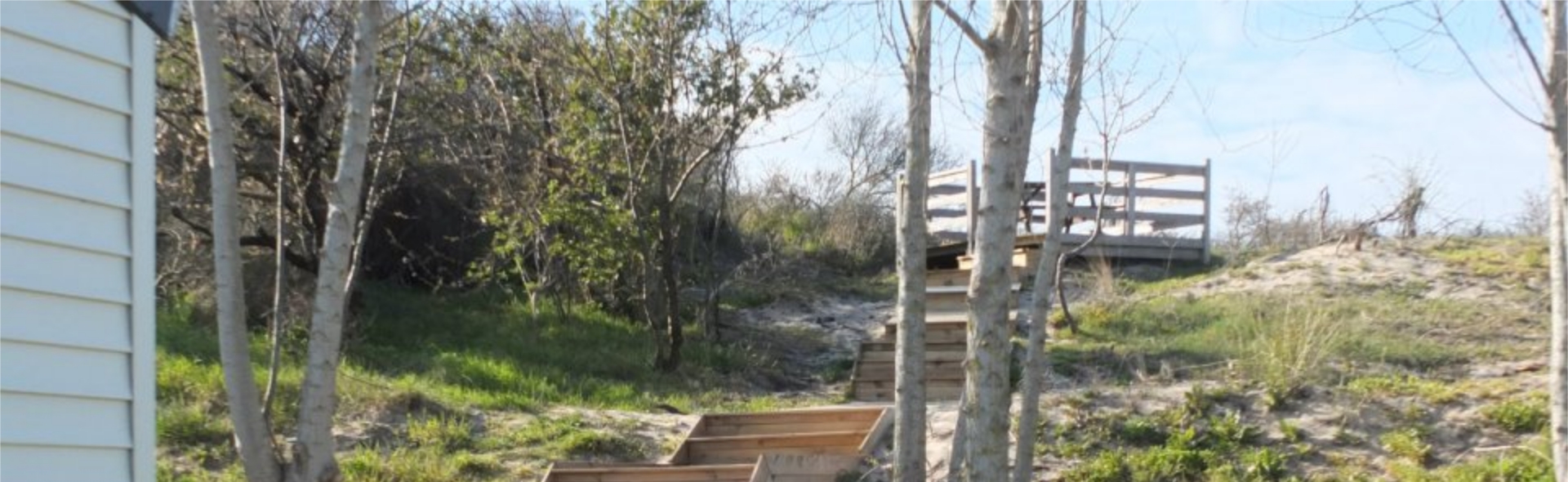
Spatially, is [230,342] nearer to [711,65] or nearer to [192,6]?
[192,6]

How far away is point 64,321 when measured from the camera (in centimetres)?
379

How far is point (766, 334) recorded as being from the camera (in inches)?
672

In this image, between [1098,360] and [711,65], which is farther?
[711,65]

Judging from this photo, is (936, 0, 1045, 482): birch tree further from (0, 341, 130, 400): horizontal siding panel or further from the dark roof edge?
(0, 341, 130, 400): horizontal siding panel

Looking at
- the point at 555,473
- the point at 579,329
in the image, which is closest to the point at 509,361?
the point at 579,329

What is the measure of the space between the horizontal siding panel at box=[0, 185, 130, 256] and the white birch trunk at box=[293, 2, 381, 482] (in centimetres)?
343

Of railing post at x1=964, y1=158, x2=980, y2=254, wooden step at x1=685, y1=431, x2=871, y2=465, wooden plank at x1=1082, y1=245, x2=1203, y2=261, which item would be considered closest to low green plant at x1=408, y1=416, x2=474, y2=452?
wooden step at x1=685, y1=431, x2=871, y2=465

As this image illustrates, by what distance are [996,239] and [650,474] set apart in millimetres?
4285

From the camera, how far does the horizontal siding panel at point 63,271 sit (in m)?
3.71

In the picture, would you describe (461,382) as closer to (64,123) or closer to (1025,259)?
(1025,259)

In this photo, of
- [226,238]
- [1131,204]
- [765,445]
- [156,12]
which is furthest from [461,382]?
[1131,204]

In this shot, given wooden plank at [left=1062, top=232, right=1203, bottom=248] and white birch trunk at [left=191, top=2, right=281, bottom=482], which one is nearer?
white birch trunk at [left=191, top=2, right=281, bottom=482]

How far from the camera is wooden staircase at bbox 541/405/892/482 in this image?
1045 cm

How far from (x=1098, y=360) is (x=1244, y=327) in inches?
49.3
